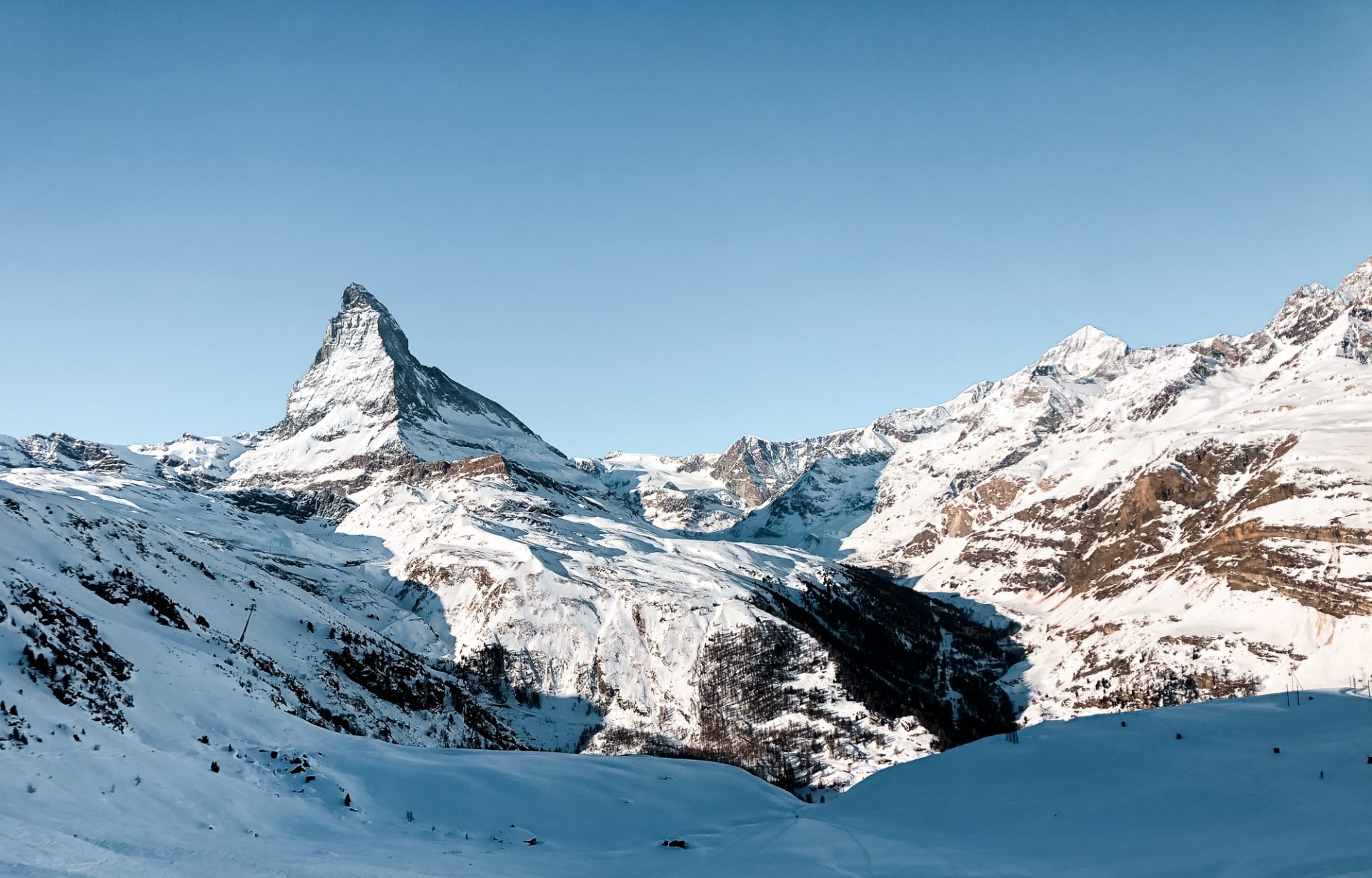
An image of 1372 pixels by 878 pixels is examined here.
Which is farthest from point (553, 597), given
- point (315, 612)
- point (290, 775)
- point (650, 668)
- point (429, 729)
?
point (290, 775)

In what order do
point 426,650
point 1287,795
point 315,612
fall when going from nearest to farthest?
point 1287,795 → point 315,612 → point 426,650

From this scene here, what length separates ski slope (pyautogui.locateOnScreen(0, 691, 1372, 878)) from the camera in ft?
57.5

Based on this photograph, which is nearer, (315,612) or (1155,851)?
(1155,851)

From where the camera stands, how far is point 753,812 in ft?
104

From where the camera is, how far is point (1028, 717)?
195625 mm

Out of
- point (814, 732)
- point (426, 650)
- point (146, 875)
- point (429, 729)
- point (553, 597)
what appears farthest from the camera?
point (553, 597)

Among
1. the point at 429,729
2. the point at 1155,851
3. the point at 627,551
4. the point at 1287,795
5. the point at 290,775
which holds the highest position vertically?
the point at 627,551

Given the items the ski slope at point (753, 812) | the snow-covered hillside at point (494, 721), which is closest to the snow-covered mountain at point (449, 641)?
the snow-covered hillside at point (494, 721)

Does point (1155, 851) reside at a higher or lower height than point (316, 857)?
higher

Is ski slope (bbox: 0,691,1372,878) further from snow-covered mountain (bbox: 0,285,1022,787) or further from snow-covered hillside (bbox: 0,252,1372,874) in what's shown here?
snow-covered mountain (bbox: 0,285,1022,787)

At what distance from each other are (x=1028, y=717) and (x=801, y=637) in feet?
272

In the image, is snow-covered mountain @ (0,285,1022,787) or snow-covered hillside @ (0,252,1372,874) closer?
snow-covered hillside @ (0,252,1372,874)

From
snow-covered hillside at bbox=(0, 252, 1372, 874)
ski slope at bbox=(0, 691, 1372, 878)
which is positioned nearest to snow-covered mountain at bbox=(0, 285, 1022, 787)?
snow-covered hillside at bbox=(0, 252, 1372, 874)

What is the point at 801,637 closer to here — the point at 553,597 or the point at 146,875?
the point at 553,597
